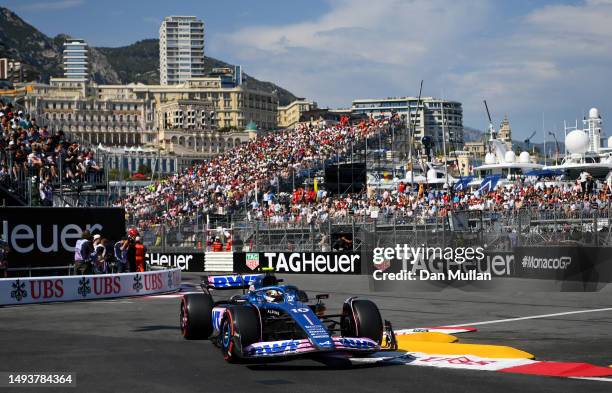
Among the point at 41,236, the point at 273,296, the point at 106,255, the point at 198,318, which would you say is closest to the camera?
the point at 273,296

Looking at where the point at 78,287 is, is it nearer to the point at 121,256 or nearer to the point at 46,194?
the point at 121,256

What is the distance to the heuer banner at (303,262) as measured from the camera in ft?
116

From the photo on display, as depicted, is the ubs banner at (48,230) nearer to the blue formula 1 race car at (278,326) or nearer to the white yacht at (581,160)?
the blue formula 1 race car at (278,326)

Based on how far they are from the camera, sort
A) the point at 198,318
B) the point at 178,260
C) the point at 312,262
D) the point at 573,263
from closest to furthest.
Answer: the point at 198,318 < the point at 573,263 < the point at 312,262 < the point at 178,260

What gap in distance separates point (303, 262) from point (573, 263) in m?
12.3

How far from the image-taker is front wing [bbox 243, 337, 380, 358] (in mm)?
11930

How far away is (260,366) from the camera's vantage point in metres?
12.3

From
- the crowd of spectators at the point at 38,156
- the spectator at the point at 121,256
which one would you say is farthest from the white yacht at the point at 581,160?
the spectator at the point at 121,256

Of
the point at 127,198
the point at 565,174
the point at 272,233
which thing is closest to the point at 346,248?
the point at 272,233

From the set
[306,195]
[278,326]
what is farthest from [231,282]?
[306,195]

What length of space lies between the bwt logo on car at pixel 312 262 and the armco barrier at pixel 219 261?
1.72m

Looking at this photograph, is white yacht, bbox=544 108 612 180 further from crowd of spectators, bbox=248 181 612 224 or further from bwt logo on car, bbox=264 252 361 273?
bwt logo on car, bbox=264 252 361 273

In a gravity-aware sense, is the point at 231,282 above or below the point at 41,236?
below

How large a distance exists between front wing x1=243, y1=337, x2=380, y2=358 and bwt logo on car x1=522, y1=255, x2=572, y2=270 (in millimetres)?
16262
